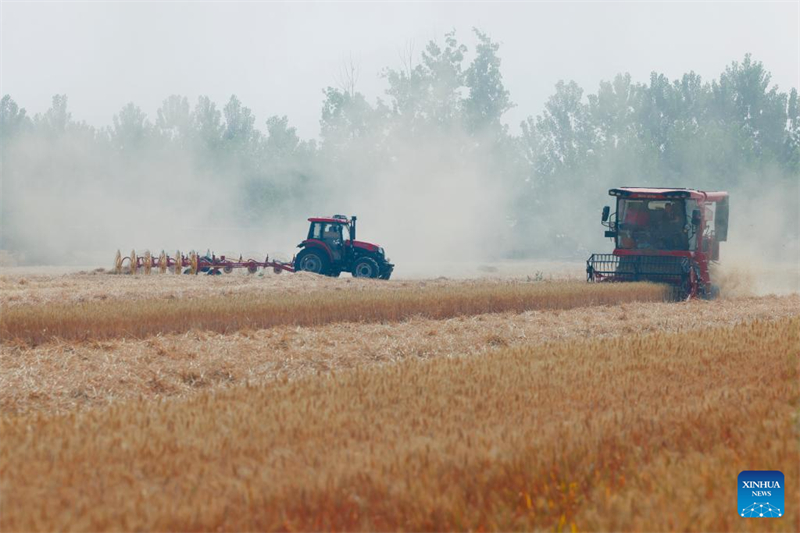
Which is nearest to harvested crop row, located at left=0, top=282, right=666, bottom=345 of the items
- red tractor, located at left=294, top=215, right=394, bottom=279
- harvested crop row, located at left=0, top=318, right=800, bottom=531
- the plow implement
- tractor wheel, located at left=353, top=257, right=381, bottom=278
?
harvested crop row, located at left=0, top=318, right=800, bottom=531

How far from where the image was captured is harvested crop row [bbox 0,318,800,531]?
199 inches

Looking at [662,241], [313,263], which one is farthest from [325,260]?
[662,241]

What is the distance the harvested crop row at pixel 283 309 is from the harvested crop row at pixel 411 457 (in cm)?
638

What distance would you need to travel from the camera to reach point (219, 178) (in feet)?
201

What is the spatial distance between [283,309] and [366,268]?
11.5 m

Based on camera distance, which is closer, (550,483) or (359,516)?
(359,516)

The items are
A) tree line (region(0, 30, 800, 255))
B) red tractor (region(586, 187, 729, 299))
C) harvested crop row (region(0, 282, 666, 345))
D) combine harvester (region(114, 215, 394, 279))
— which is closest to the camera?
harvested crop row (region(0, 282, 666, 345))

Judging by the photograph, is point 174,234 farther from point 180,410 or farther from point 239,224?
point 180,410

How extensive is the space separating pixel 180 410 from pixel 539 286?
14.4 meters

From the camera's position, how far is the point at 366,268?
27.8 m

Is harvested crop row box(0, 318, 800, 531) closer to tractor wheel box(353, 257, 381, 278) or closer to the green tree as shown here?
tractor wheel box(353, 257, 381, 278)

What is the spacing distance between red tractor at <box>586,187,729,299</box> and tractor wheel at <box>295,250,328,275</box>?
783 cm

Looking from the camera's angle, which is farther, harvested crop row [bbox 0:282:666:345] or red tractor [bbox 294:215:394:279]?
red tractor [bbox 294:215:394:279]

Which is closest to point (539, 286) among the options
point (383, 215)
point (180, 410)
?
point (180, 410)
